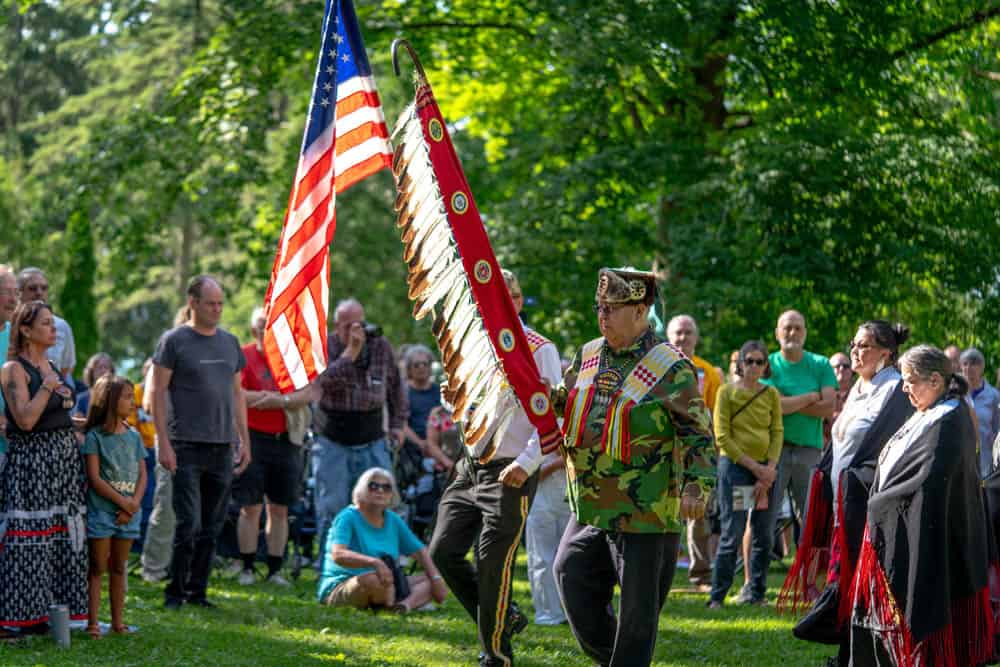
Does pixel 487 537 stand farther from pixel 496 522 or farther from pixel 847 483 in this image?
pixel 847 483

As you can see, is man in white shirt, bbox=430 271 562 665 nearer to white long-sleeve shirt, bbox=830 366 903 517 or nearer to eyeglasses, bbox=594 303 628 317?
eyeglasses, bbox=594 303 628 317

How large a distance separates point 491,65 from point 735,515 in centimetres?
1174

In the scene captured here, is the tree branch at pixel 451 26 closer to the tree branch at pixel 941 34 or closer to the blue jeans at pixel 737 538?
the tree branch at pixel 941 34

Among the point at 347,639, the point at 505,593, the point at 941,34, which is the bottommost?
the point at 347,639

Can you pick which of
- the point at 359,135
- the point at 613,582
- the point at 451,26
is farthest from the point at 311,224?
the point at 451,26

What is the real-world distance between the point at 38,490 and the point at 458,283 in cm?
324

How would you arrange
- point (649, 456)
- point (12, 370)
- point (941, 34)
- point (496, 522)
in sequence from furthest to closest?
point (941, 34) → point (12, 370) → point (496, 522) → point (649, 456)

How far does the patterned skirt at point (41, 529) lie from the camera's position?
820cm

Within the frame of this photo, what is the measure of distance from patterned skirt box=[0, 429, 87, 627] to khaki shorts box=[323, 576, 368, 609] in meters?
2.27

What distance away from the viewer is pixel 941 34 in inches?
699

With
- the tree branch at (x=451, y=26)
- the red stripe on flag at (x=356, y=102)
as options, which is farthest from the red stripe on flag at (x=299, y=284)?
the tree branch at (x=451, y=26)

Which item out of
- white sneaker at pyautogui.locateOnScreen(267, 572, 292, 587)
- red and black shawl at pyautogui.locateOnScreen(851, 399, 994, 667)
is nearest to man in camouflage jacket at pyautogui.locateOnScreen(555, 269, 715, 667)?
red and black shawl at pyautogui.locateOnScreen(851, 399, 994, 667)

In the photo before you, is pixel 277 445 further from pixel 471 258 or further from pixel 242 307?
pixel 242 307

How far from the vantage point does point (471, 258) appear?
641cm
